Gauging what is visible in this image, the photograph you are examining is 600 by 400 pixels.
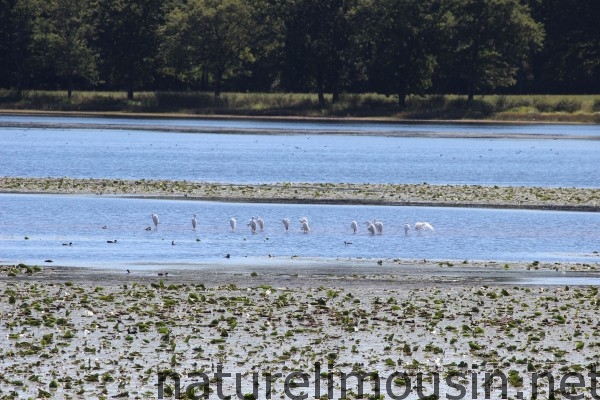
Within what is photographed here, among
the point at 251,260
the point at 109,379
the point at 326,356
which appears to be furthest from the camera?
the point at 251,260

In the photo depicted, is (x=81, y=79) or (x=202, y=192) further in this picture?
(x=81, y=79)

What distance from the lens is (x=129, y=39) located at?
128125 millimetres

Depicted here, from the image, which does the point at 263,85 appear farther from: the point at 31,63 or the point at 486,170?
the point at 486,170

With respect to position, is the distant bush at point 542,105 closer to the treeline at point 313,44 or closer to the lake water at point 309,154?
the treeline at point 313,44

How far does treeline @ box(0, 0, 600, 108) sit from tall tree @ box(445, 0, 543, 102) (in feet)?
0.35

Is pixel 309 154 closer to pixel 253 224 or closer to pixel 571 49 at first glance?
pixel 253 224

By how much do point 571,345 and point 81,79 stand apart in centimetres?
12085

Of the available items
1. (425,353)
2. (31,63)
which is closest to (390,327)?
(425,353)

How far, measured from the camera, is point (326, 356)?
18.0m

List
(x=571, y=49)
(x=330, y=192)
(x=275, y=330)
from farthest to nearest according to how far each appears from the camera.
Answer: (x=571, y=49)
(x=330, y=192)
(x=275, y=330)

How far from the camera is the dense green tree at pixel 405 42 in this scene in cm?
11862

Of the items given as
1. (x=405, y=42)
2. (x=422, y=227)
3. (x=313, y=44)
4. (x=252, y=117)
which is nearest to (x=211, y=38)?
(x=252, y=117)

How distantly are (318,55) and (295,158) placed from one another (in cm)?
5482

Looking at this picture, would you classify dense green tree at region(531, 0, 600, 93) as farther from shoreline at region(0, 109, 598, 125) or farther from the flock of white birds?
the flock of white birds
